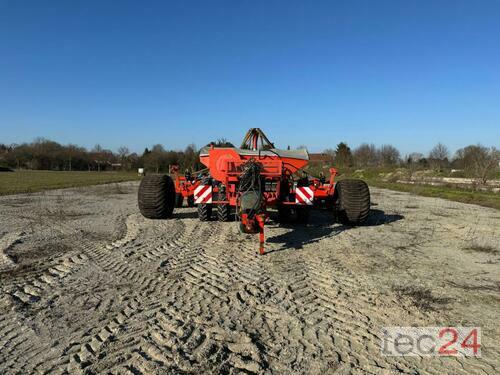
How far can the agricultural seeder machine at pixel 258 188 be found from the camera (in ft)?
24.8

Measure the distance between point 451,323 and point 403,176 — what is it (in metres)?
32.2

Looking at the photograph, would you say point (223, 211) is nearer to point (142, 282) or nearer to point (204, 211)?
point (204, 211)

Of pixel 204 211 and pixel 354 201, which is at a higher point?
pixel 354 201

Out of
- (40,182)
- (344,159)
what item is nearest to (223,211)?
(40,182)

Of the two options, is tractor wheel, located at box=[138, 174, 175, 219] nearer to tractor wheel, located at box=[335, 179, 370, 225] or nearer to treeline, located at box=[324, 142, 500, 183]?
tractor wheel, located at box=[335, 179, 370, 225]

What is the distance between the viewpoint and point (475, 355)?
307cm

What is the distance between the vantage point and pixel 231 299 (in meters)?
4.10

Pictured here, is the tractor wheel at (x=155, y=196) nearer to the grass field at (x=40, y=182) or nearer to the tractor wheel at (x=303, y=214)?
the tractor wheel at (x=303, y=214)

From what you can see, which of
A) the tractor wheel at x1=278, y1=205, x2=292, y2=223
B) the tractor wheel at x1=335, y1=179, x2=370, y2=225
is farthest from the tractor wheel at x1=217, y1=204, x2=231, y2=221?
the tractor wheel at x1=335, y1=179, x2=370, y2=225

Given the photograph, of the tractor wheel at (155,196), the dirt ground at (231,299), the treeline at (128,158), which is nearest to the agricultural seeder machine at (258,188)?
the tractor wheel at (155,196)

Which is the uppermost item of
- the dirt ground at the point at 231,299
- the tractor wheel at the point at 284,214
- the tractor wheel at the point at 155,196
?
the tractor wheel at the point at 155,196

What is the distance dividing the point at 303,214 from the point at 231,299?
4.92 m

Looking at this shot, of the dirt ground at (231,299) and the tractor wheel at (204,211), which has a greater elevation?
the tractor wheel at (204,211)

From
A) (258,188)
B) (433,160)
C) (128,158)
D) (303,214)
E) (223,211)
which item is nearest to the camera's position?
(258,188)
